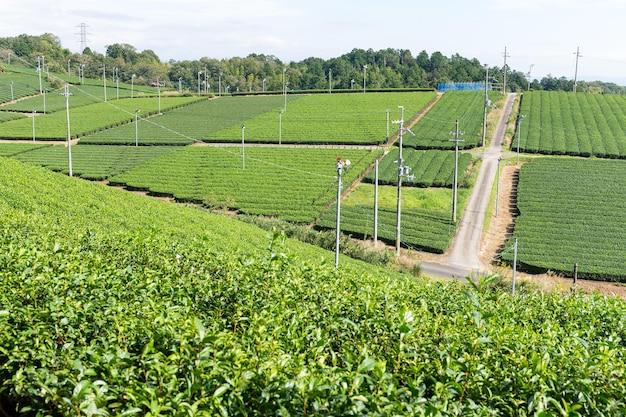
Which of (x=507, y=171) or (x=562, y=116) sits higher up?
(x=562, y=116)

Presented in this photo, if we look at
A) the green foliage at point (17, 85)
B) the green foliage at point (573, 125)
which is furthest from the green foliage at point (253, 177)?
the green foliage at point (17, 85)

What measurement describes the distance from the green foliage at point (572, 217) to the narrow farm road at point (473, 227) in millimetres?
2554

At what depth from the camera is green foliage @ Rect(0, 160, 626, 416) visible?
15.5 feet

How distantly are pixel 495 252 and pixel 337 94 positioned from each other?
68.2 meters

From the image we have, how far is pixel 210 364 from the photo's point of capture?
196 inches

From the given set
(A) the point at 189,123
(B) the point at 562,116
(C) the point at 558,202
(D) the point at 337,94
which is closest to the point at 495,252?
(C) the point at 558,202

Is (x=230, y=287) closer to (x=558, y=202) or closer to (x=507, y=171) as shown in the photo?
(x=558, y=202)

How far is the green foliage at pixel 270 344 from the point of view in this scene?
15.5ft

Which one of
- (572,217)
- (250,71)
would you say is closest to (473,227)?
(572,217)

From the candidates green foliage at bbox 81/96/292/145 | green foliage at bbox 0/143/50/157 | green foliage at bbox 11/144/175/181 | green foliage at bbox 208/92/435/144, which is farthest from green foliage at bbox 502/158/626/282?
green foliage at bbox 0/143/50/157

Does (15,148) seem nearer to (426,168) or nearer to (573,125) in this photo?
(426,168)

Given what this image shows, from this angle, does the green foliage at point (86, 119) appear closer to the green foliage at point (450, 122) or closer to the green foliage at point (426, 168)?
the green foliage at point (426, 168)

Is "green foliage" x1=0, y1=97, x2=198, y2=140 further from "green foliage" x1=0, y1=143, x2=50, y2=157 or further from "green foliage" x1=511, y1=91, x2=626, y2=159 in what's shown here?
"green foliage" x1=511, y1=91, x2=626, y2=159

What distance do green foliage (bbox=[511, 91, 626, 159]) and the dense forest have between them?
4041 centimetres
